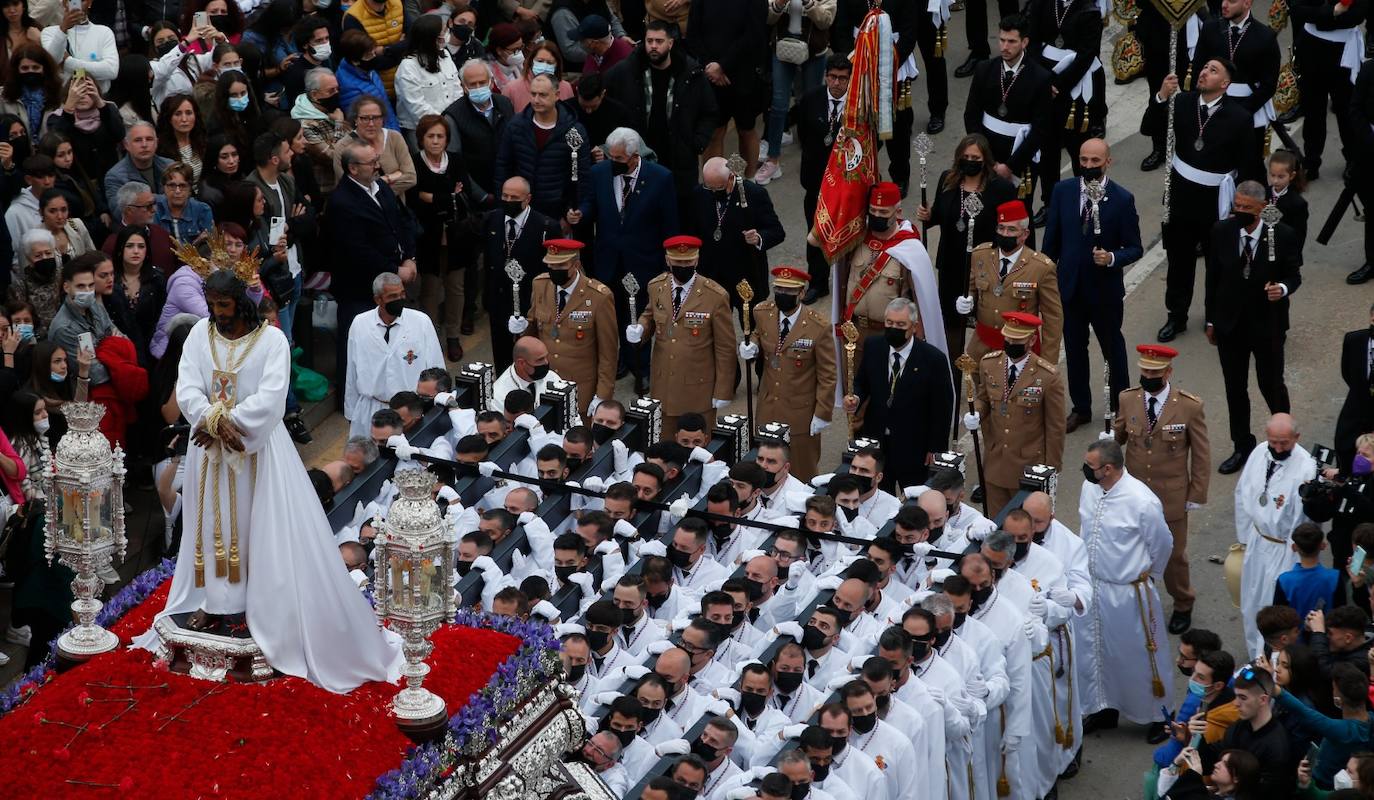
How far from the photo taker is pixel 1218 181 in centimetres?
1881

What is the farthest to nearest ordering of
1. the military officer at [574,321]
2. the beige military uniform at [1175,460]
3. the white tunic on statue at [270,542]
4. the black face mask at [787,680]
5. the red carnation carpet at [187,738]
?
1. the military officer at [574,321]
2. the beige military uniform at [1175,460]
3. the black face mask at [787,680]
4. the white tunic on statue at [270,542]
5. the red carnation carpet at [187,738]

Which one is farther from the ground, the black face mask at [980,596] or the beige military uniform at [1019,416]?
the beige military uniform at [1019,416]

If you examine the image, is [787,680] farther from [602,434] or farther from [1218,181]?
[1218,181]

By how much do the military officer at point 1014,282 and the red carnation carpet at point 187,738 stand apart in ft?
23.3

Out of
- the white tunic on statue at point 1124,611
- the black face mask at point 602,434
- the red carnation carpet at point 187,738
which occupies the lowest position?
the white tunic on statue at point 1124,611

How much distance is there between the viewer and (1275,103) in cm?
2112

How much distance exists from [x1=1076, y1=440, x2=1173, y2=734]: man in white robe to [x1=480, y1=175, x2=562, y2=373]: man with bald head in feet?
15.3

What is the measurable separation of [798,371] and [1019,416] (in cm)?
155

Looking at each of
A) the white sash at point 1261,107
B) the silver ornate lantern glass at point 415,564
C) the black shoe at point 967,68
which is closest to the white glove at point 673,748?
the silver ornate lantern glass at point 415,564

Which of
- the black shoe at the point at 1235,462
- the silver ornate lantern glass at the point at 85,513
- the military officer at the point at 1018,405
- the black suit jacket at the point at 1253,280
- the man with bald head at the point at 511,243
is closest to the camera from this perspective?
the silver ornate lantern glass at the point at 85,513

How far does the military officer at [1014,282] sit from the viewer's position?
17266 millimetres

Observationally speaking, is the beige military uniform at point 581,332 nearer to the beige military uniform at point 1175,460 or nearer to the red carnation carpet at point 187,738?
the beige military uniform at point 1175,460

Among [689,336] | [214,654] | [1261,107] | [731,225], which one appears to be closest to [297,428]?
[689,336]

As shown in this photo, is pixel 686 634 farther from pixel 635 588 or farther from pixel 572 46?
pixel 572 46
